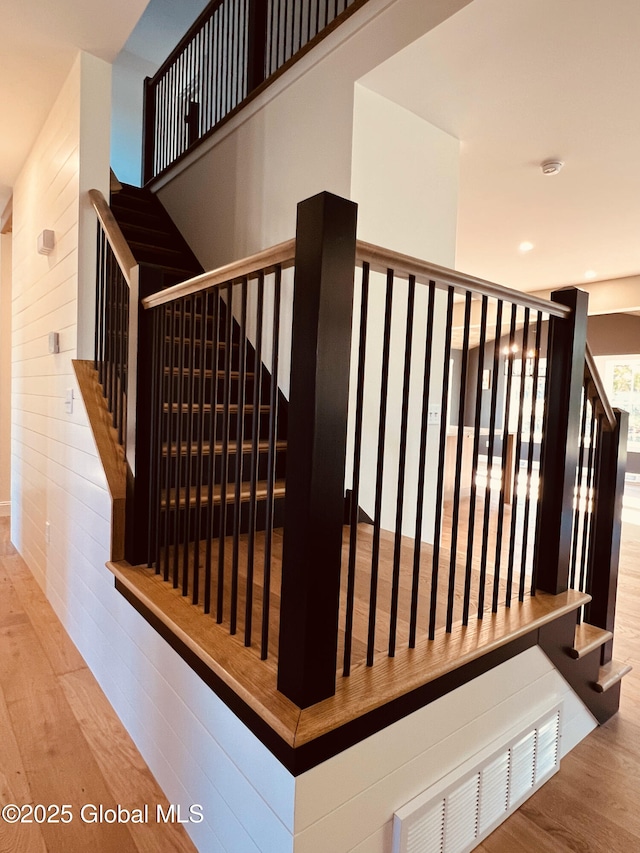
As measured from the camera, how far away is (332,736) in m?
1.14

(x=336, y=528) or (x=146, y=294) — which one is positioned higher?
(x=146, y=294)

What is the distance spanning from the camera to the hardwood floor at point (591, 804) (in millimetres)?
1546

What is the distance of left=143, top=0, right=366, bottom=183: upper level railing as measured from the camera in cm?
318

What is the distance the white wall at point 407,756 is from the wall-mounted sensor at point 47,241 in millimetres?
3123

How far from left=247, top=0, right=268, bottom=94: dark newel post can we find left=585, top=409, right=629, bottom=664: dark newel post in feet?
9.68

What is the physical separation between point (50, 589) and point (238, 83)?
141 inches

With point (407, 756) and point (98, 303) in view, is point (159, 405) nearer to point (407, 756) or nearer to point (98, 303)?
point (98, 303)

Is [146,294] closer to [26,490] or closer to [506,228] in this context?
[26,490]

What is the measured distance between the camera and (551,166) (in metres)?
3.34

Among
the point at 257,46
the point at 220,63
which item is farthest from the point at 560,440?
the point at 220,63

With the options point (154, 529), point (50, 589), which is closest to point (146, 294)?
point (154, 529)

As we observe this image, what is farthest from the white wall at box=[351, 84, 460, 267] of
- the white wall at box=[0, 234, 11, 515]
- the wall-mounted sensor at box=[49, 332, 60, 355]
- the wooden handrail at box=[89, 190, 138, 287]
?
the white wall at box=[0, 234, 11, 515]

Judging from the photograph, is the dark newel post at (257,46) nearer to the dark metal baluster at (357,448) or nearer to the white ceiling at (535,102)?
the white ceiling at (535,102)

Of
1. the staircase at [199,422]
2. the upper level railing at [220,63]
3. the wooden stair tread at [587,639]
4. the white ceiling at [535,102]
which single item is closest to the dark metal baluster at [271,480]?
the staircase at [199,422]
